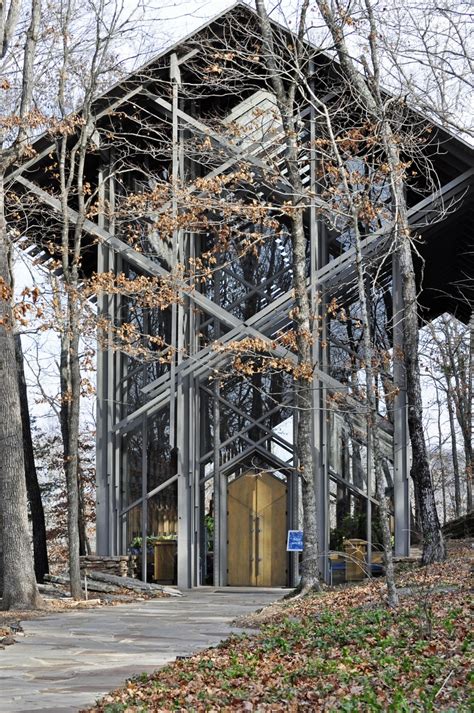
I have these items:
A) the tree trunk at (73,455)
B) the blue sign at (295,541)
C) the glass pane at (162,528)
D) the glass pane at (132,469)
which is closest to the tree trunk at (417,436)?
the blue sign at (295,541)

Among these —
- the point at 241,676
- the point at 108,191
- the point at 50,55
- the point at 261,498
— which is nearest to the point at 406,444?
the point at 261,498

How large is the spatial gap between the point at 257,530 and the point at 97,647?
11704 millimetres

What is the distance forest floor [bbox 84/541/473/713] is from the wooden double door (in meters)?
10.6

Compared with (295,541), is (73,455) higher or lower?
higher

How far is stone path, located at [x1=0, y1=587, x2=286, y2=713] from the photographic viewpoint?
26.0 ft

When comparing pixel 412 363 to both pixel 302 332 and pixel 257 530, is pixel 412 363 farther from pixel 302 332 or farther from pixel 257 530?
pixel 257 530

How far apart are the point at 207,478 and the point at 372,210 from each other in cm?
1026

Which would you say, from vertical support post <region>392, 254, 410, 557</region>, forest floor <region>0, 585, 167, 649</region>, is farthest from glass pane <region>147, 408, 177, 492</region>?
vertical support post <region>392, 254, 410, 557</region>

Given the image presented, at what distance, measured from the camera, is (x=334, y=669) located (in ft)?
25.9

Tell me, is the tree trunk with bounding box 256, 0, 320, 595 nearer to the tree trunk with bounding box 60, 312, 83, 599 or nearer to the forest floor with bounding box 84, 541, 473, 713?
the tree trunk with bounding box 60, 312, 83, 599

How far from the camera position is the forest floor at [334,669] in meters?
6.79

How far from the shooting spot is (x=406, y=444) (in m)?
19.8

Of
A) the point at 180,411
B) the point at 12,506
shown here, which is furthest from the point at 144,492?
the point at 12,506

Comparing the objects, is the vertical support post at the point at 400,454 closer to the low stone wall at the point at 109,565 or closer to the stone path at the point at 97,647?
the stone path at the point at 97,647
